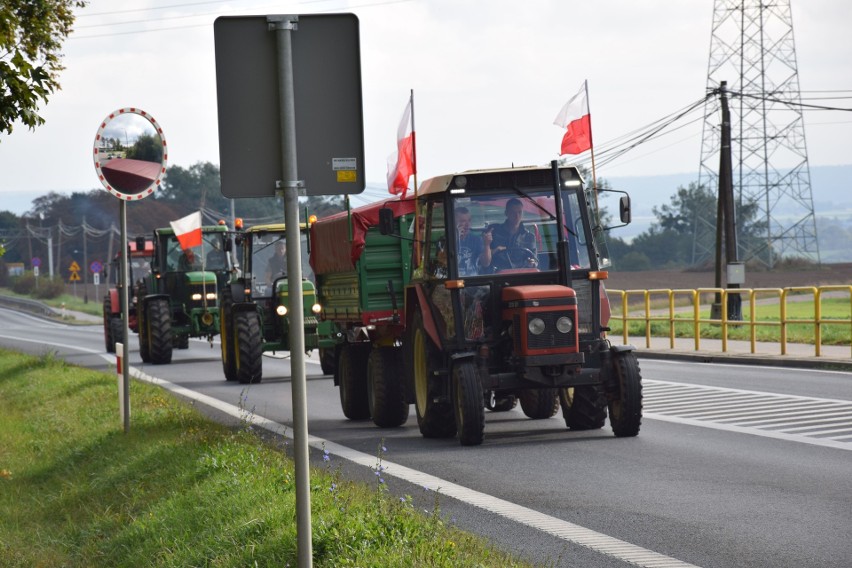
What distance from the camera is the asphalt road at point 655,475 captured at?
821 centimetres

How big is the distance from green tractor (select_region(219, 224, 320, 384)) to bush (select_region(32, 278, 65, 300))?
87585 millimetres

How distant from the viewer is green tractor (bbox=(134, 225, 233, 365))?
29.1 m

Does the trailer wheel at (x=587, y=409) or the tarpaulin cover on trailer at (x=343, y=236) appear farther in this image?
the tarpaulin cover on trailer at (x=343, y=236)

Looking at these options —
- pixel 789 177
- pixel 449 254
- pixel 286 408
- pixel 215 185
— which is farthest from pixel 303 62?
pixel 215 185

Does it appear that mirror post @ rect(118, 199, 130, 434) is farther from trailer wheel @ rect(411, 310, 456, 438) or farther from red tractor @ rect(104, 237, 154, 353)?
red tractor @ rect(104, 237, 154, 353)

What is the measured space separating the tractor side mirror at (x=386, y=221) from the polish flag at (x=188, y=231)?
15.3 metres

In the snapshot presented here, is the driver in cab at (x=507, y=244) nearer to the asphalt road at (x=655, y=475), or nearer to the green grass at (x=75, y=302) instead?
the asphalt road at (x=655, y=475)

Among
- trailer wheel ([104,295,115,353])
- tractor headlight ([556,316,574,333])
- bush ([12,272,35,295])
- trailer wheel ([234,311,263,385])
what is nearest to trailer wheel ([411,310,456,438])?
tractor headlight ([556,316,574,333])

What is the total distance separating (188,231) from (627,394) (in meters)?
16.5

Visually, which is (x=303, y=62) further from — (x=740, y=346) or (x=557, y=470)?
(x=740, y=346)

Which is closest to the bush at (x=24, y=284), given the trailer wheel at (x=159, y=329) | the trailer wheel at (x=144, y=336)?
the trailer wheel at (x=144, y=336)

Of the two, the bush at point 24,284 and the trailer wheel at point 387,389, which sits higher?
the trailer wheel at point 387,389

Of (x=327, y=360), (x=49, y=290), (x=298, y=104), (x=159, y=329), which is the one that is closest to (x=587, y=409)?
(x=298, y=104)

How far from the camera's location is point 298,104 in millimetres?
6020
